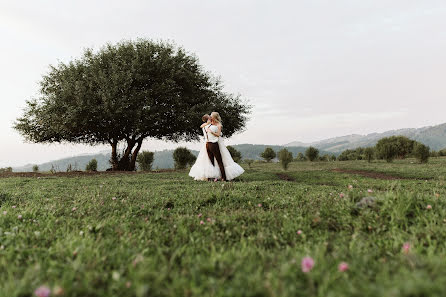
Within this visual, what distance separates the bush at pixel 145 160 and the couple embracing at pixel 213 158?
778 inches

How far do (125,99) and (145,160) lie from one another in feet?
41.5

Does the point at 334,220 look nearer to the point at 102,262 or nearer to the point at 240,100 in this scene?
the point at 102,262

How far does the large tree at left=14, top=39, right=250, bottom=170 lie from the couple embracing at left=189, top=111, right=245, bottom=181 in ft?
29.2

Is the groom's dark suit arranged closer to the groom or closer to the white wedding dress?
the groom

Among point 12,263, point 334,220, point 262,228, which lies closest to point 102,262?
point 12,263

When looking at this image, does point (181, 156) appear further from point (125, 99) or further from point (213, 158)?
point (213, 158)

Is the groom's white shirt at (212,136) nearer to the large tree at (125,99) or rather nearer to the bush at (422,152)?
the large tree at (125,99)

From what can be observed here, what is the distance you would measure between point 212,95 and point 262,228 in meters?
21.2

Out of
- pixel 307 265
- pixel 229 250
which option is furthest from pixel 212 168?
Answer: pixel 307 265

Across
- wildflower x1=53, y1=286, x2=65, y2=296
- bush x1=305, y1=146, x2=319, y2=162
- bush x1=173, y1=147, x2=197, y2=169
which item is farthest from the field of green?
bush x1=305, y1=146, x2=319, y2=162

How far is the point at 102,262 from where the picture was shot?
2434 millimetres

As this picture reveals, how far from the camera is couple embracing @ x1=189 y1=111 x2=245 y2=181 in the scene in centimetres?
1095

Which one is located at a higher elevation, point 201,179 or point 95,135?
point 95,135

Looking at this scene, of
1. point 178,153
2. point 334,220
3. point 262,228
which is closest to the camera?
point 262,228
